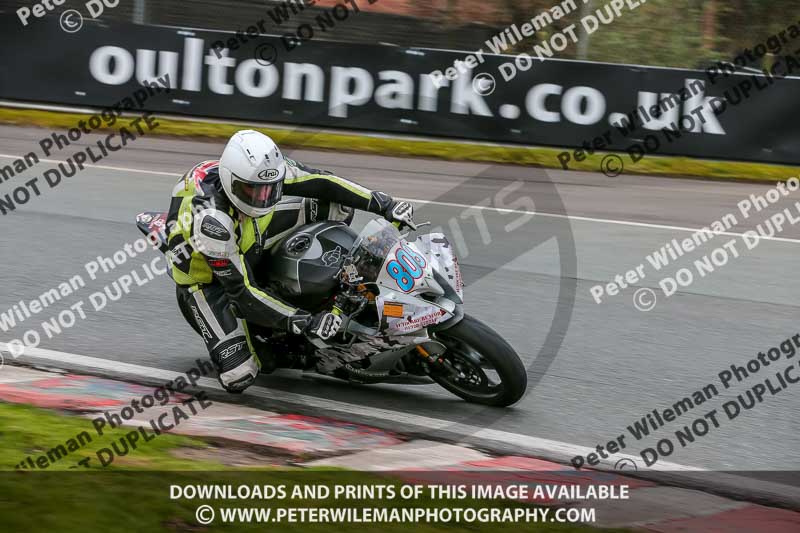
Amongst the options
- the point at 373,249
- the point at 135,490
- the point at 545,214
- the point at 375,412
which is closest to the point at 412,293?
the point at 373,249

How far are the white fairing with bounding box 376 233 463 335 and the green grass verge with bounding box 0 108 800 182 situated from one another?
28.1 ft

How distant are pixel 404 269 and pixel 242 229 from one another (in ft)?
3.34

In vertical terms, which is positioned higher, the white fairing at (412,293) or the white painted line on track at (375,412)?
the white fairing at (412,293)

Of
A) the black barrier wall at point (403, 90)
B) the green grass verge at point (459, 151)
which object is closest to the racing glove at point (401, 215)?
the green grass verge at point (459, 151)

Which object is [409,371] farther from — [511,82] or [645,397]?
[511,82]

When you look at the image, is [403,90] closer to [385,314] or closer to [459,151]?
[459,151]

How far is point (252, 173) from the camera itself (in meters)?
5.80

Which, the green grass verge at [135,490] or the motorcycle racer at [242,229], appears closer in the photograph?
the green grass verge at [135,490]

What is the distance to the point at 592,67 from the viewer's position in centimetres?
1503

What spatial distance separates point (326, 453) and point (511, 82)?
10651mm

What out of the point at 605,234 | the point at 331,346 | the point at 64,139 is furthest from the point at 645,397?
the point at 64,139

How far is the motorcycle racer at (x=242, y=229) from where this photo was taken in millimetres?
5895

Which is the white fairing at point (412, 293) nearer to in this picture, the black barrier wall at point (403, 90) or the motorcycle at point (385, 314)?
the motorcycle at point (385, 314)

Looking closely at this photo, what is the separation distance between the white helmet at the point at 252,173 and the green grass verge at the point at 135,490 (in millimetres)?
1428
